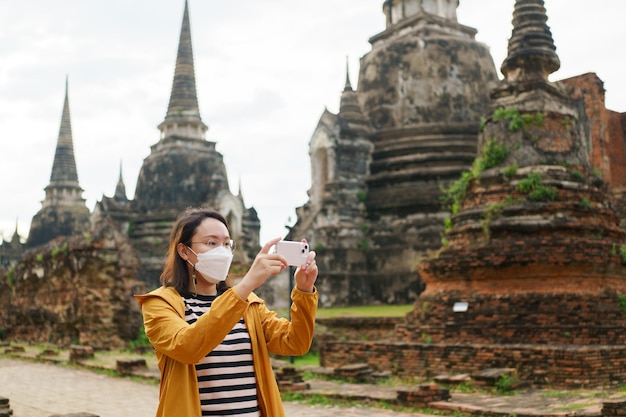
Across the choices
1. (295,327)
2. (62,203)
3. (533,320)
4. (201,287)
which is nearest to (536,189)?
(533,320)

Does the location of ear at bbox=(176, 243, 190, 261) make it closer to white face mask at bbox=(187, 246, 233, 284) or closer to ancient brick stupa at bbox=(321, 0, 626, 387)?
white face mask at bbox=(187, 246, 233, 284)

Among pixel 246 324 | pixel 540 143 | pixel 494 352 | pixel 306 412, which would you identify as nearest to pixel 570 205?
pixel 540 143

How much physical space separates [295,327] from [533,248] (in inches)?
344

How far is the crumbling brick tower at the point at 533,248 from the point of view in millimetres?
10203

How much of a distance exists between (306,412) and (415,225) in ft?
47.3

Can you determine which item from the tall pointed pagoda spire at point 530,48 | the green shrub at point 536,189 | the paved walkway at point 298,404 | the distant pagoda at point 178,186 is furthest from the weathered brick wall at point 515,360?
the distant pagoda at point 178,186

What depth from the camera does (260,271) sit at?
272cm

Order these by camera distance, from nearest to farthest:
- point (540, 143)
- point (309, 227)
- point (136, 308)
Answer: point (540, 143)
point (136, 308)
point (309, 227)

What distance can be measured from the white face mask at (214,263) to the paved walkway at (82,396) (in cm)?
484

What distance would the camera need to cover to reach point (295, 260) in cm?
284

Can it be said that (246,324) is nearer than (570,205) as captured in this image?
Yes

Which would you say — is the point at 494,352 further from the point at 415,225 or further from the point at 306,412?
the point at 415,225

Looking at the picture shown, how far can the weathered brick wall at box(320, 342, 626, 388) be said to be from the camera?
29.9 feet

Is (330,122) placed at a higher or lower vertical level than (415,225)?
higher
